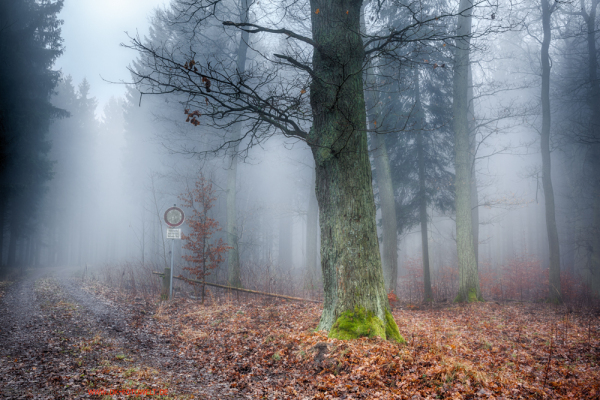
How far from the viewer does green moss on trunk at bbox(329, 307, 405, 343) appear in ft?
16.4

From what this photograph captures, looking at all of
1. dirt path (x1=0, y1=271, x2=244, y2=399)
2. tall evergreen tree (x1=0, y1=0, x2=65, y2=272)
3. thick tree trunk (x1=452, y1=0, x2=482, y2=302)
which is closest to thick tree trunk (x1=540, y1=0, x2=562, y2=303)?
thick tree trunk (x1=452, y1=0, x2=482, y2=302)

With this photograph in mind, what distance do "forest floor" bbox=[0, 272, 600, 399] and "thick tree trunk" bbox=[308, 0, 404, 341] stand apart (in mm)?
506

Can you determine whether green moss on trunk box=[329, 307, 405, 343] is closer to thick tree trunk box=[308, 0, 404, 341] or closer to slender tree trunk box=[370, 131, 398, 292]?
thick tree trunk box=[308, 0, 404, 341]

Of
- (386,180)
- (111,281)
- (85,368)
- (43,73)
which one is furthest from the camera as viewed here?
(43,73)

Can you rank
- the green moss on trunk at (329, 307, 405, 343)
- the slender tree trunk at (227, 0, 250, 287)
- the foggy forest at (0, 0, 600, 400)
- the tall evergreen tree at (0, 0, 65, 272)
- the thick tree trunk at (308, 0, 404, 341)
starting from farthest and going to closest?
the tall evergreen tree at (0, 0, 65, 272)
the slender tree trunk at (227, 0, 250, 287)
the thick tree trunk at (308, 0, 404, 341)
the green moss on trunk at (329, 307, 405, 343)
the foggy forest at (0, 0, 600, 400)

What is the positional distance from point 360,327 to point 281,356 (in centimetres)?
136

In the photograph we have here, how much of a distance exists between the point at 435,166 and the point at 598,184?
6.33 m

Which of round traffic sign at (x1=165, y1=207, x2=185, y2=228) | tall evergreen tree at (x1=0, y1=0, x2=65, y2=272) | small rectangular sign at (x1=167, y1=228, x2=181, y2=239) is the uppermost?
tall evergreen tree at (x1=0, y1=0, x2=65, y2=272)

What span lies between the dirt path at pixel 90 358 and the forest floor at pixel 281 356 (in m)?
0.02

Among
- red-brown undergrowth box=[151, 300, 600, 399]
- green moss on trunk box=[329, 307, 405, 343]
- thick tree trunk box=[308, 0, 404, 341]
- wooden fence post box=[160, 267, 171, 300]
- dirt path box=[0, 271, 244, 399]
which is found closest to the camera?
red-brown undergrowth box=[151, 300, 600, 399]

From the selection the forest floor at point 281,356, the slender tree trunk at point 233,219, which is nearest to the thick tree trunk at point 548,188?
the forest floor at point 281,356

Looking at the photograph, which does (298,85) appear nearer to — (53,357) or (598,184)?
(53,357)

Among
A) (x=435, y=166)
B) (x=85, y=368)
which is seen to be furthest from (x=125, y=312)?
(x=435, y=166)

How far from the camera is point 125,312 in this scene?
29.6 feet
